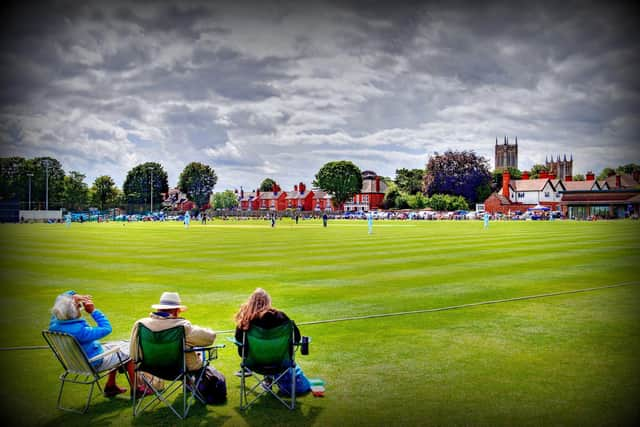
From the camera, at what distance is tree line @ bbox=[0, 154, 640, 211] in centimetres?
10050

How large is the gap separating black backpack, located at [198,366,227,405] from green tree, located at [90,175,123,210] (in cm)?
14087

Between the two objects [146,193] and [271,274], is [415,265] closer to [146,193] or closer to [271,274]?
[271,274]

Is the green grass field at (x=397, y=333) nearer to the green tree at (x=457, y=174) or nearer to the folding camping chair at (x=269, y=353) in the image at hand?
the folding camping chair at (x=269, y=353)

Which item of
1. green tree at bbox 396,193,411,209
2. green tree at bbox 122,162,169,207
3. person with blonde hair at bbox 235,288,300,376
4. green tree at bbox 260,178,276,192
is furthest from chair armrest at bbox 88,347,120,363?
green tree at bbox 260,178,276,192

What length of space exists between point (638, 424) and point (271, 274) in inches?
537

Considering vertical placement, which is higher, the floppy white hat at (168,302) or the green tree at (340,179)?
the green tree at (340,179)

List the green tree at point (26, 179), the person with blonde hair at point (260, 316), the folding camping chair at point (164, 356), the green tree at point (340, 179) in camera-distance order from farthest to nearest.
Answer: the green tree at point (340, 179) < the green tree at point (26, 179) < the person with blonde hair at point (260, 316) < the folding camping chair at point (164, 356)

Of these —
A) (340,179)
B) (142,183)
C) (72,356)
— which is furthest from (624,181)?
(72,356)

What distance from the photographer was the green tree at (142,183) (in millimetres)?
138875

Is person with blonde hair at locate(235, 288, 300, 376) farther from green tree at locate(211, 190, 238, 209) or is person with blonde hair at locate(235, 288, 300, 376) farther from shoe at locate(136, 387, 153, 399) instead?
green tree at locate(211, 190, 238, 209)

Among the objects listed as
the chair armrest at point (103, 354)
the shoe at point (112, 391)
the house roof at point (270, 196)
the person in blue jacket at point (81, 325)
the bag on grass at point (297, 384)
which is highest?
the house roof at point (270, 196)

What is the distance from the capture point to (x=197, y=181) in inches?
5763

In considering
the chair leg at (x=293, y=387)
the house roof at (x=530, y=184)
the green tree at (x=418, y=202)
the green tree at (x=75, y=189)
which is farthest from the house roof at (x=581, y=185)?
the chair leg at (x=293, y=387)

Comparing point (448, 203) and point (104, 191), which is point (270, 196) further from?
point (448, 203)
